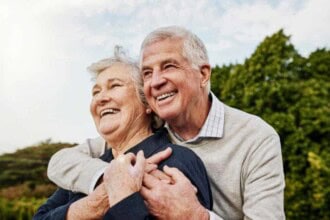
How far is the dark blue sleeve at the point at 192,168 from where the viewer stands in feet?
7.00

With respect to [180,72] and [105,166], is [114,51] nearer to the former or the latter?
[180,72]

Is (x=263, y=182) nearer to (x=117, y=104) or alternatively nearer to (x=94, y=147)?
(x=117, y=104)

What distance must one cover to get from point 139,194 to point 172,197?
0.12 meters

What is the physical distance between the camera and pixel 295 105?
735 cm

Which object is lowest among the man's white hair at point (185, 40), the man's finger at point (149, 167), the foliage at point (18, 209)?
the foliage at point (18, 209)

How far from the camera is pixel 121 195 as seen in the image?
2000mm

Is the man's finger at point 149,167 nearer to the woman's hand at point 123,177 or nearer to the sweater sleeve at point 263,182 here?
the woman's hand at point 123,177

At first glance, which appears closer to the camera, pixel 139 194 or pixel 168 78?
pixel 139 194

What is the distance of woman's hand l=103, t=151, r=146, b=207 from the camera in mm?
2012

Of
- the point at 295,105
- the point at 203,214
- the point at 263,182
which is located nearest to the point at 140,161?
the point at 203,214

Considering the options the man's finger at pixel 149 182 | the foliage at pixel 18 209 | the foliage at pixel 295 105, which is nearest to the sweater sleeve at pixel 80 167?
the man's finger at pixel 149 182

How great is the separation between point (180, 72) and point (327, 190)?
4997 mm

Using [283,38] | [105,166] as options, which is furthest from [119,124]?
[283,38]

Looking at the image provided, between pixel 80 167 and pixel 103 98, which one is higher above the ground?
pixel 103 98
